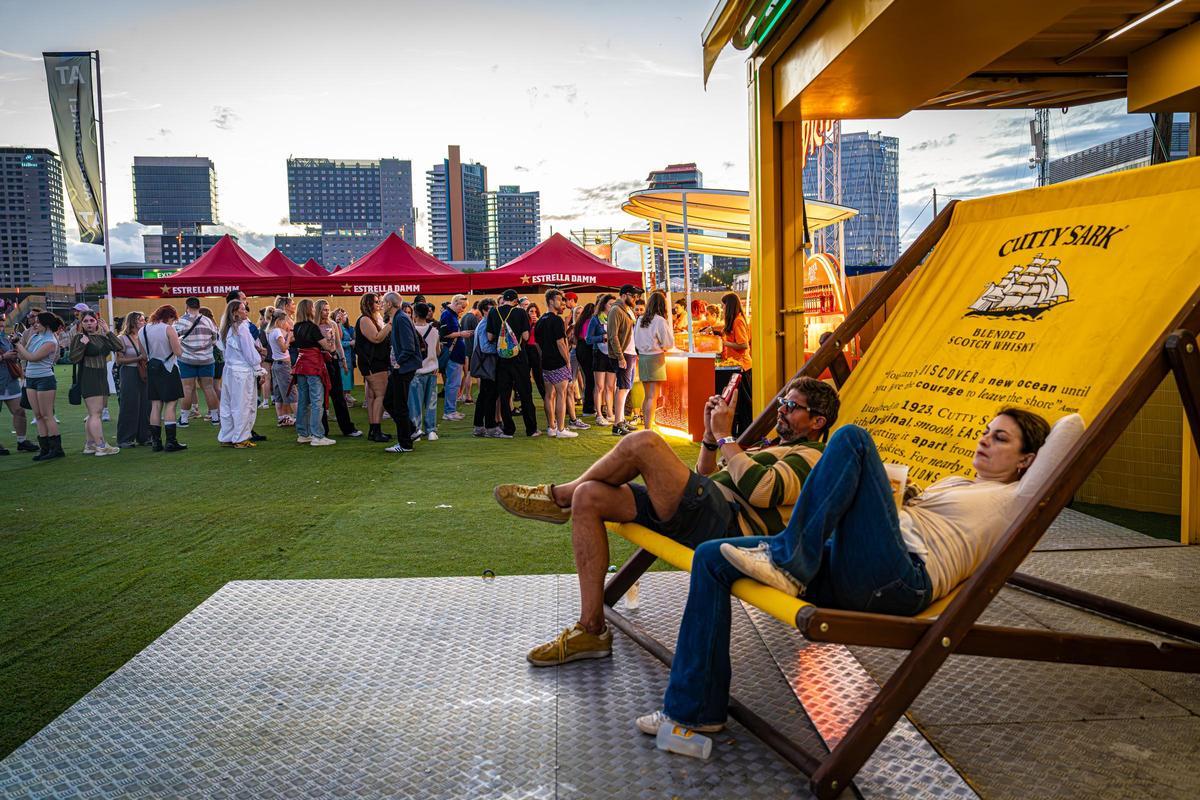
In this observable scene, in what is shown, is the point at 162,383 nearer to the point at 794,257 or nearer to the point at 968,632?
the point at 794,257

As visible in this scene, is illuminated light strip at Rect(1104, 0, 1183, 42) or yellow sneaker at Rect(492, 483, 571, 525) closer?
yellow sneaker at Rect(492, 483, 571, 525)

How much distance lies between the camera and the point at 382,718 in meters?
2.87

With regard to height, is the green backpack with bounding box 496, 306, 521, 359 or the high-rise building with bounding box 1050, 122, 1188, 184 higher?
the high-rise building with bounding box 1050, 122, 1188, 184

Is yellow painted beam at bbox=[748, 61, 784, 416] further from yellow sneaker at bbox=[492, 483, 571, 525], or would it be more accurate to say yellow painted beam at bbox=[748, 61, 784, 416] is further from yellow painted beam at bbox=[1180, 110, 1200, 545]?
yellow sneaker at bbox=[492, 483, 571, 525]

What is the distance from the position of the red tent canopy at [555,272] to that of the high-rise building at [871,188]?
93.3 ft

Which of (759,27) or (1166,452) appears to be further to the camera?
(1166,452)

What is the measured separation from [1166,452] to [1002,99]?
3.25 metres

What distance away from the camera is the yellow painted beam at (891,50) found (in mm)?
3918

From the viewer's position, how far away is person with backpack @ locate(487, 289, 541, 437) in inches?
405

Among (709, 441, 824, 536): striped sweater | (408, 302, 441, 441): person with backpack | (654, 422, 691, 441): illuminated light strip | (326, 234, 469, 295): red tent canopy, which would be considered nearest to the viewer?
(709, 441, 824, 536): striped sweater

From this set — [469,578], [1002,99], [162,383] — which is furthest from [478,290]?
[469,578]

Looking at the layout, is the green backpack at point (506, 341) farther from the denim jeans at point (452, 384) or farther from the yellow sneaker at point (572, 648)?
the yellow sneaker at point (572, 648)

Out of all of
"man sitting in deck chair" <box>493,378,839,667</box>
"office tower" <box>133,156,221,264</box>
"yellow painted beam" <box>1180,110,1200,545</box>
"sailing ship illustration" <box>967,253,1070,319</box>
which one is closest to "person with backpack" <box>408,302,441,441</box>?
"man sitting in deck chair" <box>493,378,839,667</box>

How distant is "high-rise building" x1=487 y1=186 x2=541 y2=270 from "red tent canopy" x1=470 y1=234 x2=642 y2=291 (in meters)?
154
